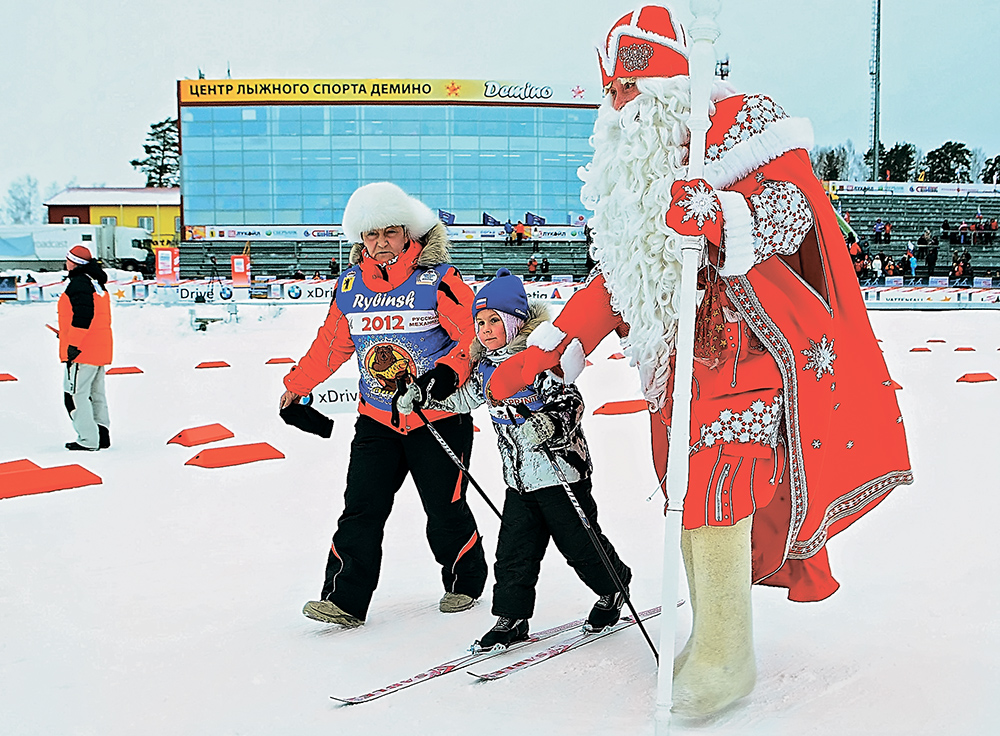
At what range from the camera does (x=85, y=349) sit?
717 cm

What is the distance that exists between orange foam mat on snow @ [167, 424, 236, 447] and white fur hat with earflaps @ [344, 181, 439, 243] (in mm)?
3786

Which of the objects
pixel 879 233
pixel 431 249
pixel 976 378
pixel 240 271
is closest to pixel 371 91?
pixel 879 233

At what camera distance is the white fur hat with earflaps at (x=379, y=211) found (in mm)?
3691

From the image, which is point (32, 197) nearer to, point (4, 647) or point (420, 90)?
point (420, 90)

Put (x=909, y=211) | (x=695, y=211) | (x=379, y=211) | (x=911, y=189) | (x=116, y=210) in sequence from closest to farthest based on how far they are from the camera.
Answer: (x=695, y=211)
(x=379, y=211)
(x=911, y=189)
(x=909, y=211)
(x=116, y=210)

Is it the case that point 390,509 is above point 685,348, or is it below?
below

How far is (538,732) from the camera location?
2.58m

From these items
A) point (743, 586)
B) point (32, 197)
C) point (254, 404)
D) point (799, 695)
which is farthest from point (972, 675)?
point (32, 197)

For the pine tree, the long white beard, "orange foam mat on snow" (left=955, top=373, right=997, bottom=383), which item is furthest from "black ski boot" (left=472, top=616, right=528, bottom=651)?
the pine tree

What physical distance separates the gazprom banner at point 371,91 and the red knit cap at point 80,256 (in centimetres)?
4892

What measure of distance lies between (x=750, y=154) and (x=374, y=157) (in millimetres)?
53550

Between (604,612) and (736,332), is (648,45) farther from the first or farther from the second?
(604,612)

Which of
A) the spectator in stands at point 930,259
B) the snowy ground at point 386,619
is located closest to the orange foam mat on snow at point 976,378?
the snowy ground at point 386,619

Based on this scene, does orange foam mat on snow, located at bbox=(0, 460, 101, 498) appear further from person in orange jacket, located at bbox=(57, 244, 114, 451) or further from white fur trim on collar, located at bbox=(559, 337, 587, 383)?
white fur trim on collar, located at bbox=(559, 337, 587, 383)
